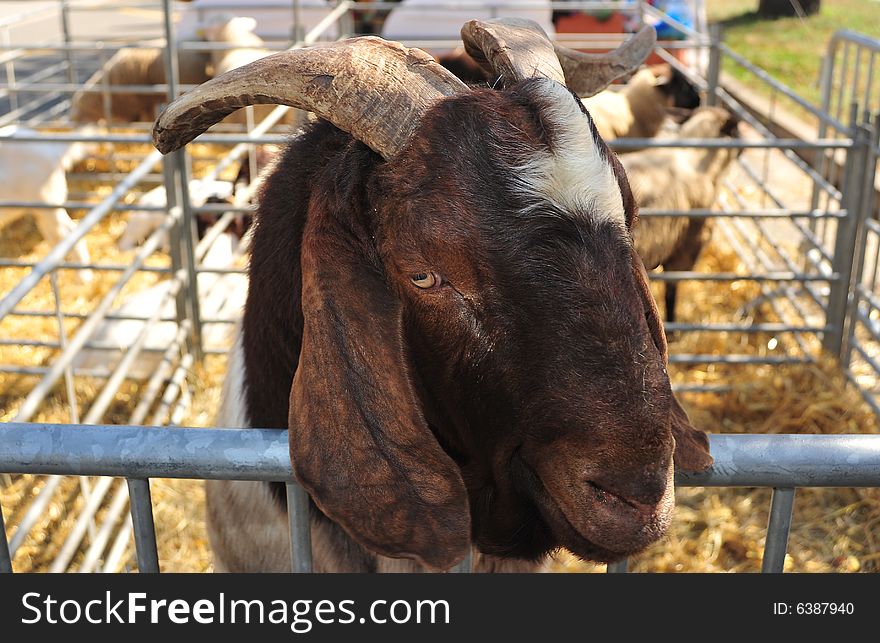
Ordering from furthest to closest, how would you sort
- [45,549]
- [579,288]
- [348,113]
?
[45,549], [348,113], [579,288]

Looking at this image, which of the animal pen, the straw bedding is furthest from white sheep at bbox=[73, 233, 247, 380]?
the straw bedding

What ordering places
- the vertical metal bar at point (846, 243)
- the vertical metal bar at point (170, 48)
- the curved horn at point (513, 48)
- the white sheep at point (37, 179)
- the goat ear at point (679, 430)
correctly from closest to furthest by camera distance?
the goat ear at point (679, 430), the curved horn at point (513, 48), the vertical metal bar at point (846, 243), the vertical metal bar at point (170, 48), the white sheep at point (37, 179)

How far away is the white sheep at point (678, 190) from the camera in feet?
18.8

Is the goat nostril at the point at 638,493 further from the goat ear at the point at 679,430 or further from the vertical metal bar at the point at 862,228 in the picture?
the vertical metal bar at the point at 862,228

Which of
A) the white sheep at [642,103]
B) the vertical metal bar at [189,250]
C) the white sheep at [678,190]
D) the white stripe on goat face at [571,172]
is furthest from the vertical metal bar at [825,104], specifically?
the white stripe on goat face at [571,172]

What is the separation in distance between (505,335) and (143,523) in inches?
28.7

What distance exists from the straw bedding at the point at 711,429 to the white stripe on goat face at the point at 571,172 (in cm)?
221

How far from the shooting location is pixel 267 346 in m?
2.13

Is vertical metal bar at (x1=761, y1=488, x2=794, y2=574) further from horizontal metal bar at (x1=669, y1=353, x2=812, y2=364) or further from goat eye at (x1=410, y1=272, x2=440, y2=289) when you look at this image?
horizontal metal bar at (x1=669, y1=353, x2=812, y2=364)

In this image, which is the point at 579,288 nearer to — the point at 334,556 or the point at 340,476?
the point at 340,476

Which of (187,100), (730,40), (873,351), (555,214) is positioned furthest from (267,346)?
(730,40)

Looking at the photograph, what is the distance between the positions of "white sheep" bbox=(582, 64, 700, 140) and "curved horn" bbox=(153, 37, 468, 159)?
5439mm
